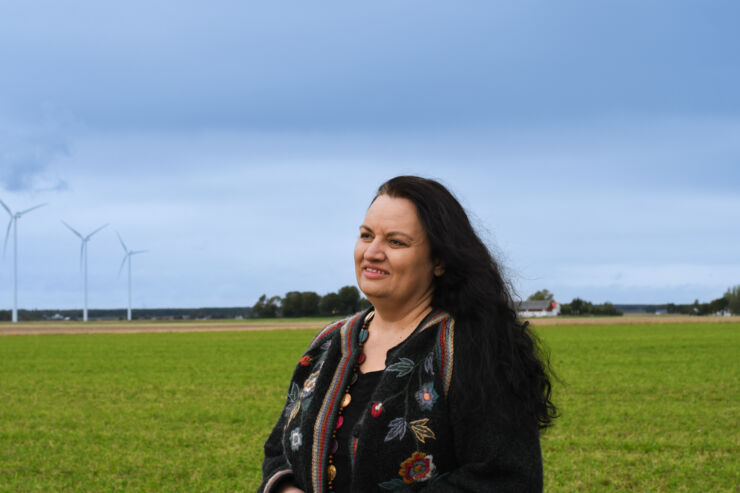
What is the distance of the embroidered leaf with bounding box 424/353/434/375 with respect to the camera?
217 cm

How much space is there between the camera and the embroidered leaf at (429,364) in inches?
85.3

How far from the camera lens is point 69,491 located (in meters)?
8.16

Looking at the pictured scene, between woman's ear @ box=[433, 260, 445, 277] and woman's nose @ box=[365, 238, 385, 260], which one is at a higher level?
woman's nose @ box=[365, 238, 385, 260]

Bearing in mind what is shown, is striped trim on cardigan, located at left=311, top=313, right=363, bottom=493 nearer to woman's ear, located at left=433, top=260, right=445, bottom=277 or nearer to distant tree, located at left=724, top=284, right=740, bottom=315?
woman's ear, located at left=433, top=260, right=445, bottom=277

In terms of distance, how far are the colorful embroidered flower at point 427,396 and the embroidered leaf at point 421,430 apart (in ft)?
0.13

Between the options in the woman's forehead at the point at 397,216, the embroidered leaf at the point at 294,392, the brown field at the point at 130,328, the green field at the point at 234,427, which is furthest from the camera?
the brown field at the point at 130,328

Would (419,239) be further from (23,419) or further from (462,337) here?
(23,419)

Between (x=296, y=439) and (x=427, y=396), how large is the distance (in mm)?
565

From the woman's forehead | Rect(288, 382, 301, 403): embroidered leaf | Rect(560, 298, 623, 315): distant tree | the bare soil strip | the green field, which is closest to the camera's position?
the woman's forehead

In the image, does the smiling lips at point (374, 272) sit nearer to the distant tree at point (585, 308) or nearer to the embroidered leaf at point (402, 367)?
the embroidered leaf at point (402, 367)

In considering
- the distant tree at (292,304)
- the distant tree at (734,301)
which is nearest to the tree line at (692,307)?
the distant tree at (734,301)

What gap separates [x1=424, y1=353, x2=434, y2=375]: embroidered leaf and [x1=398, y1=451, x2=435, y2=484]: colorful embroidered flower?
0.24 meters

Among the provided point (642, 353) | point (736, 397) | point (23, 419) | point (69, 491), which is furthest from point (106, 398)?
point (642, 353)

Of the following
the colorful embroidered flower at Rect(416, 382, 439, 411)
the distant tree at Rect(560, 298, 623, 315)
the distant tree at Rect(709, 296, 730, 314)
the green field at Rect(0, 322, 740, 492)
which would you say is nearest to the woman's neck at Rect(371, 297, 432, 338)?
the colorful embroidered flower at Rect(416, 382, 439, 411)
